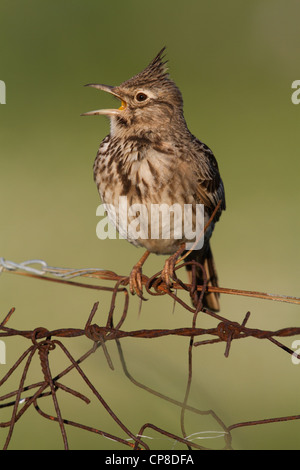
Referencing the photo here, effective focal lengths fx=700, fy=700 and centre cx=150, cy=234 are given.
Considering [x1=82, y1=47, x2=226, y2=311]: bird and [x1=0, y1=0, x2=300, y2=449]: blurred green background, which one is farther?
[x1=0, y1=0, x2=300, y2=449]: blurred green background

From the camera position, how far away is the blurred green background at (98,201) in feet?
16.3

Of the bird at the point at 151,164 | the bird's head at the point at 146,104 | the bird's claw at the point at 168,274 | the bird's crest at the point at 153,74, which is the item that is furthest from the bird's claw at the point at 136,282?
the bird's crest at the point at 153,74

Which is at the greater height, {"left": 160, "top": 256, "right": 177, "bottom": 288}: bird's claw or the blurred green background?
the blurred green background

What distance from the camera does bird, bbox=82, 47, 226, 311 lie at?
4062 millimetres

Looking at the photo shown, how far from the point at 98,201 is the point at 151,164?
3.04 metres

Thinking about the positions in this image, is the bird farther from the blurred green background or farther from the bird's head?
the blurred green background

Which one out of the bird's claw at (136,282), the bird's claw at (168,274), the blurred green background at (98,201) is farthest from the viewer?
the blurred green background at (98,201)

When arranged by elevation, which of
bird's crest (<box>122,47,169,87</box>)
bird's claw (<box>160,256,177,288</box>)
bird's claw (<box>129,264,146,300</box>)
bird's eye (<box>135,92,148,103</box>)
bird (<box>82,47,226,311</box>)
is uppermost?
bird's crest (<box>122,47,169,87</box>)

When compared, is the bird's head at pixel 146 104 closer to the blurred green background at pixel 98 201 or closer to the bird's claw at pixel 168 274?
the bird's claw at pixel 168 274

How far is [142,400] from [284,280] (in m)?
2.10

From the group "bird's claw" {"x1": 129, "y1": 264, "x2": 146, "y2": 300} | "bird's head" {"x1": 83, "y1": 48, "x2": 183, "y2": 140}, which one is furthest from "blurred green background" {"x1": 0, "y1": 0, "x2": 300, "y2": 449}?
"bird's head" {"x1": 83, "y1": 48, "x2": 183, "y2": 140}

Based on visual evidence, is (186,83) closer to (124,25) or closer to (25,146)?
(124,25)

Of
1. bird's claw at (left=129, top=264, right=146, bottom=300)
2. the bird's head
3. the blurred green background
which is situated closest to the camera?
bird's claw at (left=129, top=264, right=146, bottom=300)

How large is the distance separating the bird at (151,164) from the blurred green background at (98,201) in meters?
0.78
